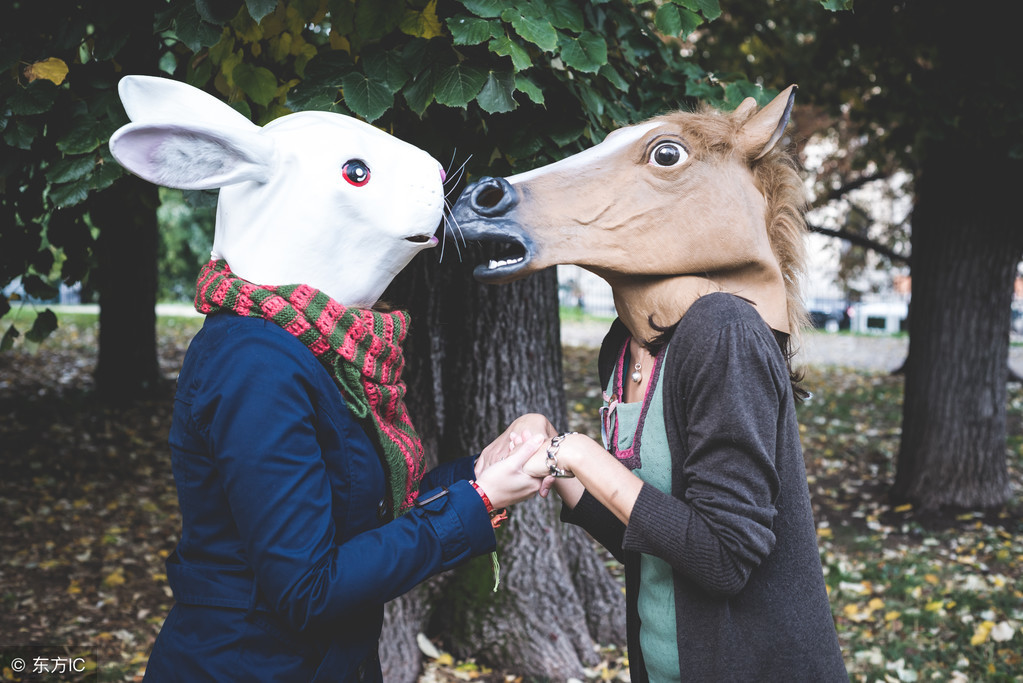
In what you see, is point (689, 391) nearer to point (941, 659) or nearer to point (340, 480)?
point (340, 480)

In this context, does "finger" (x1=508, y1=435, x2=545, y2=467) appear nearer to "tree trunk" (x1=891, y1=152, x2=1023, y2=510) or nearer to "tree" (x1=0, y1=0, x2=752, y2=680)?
"tree" (x1=0, y1=0, x2=752, y2=680)

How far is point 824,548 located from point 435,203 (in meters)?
4.57

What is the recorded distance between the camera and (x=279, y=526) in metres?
1.50

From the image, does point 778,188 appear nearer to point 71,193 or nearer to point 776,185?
point 776,185

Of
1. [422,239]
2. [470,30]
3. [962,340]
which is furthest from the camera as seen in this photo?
[962,340]

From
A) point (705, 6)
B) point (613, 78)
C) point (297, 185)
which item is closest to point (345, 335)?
point (297, 185)

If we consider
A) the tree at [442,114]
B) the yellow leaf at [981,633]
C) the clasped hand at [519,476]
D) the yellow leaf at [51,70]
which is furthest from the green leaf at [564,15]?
the yellow leaf at [981,633]

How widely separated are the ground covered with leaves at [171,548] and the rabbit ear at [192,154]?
276 cm

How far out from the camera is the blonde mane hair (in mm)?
1844

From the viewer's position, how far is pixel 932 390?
5922mm

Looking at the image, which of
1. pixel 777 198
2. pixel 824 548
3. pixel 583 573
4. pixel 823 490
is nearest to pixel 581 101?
pixel 777 198

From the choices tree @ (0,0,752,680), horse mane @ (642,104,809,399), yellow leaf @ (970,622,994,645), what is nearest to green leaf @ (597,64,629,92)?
tree @ (0,0,752,680)

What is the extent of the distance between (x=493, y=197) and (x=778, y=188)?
0.69m

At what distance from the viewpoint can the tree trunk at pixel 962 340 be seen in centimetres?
572
